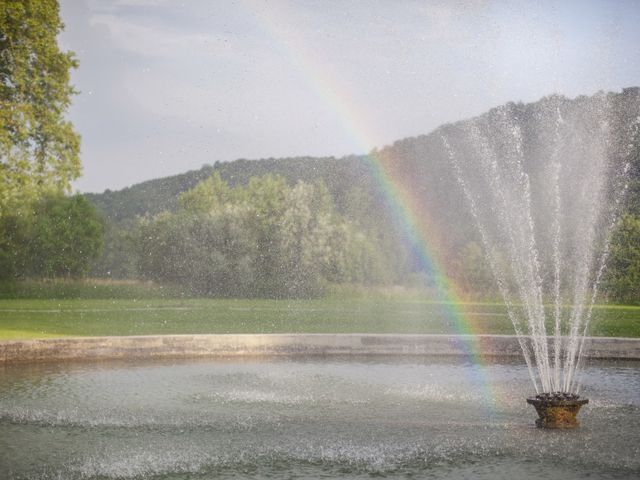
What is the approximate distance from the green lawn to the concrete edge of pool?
3464 mm

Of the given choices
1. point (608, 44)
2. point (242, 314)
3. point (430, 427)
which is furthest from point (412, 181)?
point (430, 427)

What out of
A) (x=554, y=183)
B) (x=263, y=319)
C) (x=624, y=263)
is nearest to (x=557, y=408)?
(x=263, y=319)

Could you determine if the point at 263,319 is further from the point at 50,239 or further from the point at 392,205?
the point at 392,205

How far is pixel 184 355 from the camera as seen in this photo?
60.6 feet

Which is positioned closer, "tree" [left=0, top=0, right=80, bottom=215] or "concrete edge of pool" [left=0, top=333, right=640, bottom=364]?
"concrete edge of pool" [left=0, top=333, right=640, bottom=364]

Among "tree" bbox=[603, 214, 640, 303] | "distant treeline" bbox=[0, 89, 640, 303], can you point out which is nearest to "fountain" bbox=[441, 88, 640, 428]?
"tree" bbox=[603, 214, 640, 303]

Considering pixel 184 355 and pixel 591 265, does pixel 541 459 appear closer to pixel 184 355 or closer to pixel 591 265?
pixel 184 355

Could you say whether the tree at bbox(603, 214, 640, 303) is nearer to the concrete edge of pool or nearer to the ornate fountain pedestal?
the concrete edge of pool

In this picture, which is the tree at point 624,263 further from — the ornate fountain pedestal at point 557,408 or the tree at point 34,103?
the ornate fountain pedestal at point 557,408

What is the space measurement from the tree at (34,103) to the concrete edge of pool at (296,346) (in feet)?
42.4

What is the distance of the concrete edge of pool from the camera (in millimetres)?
17844

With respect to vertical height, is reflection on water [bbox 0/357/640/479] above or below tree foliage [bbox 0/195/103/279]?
below

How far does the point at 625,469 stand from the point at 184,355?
458 inches

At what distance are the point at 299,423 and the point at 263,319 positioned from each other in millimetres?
18906
